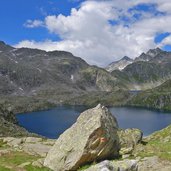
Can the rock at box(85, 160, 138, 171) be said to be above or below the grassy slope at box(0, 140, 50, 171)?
above

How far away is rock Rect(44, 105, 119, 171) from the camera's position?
35.8m

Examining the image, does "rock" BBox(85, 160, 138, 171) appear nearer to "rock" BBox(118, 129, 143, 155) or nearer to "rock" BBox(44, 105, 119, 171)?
"rock" BBox(44, 105, 119, 171)

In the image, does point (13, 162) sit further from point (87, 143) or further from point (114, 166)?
point (114, 166)

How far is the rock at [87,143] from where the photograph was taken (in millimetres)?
35812

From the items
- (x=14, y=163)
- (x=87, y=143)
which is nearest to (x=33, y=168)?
(x=14, y=163)

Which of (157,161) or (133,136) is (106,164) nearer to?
(157,161)

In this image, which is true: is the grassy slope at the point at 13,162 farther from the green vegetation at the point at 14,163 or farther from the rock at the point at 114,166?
the rock at the point at 114,166

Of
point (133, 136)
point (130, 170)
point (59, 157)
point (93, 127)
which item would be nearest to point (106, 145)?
point (93, 127)

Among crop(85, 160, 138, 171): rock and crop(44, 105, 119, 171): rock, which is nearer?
crop(85, 160, 138, 171): rock

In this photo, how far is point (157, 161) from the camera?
3431cm

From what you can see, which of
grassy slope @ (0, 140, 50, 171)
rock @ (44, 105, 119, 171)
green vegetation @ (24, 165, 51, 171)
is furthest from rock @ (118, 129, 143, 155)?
green vegetation @ (24, 165, 51, 171)

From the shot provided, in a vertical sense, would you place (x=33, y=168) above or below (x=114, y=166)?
below

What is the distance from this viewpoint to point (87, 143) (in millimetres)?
35906

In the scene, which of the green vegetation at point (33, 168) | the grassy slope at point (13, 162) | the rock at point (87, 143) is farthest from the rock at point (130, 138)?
the green vegetation at point (33, 168)
